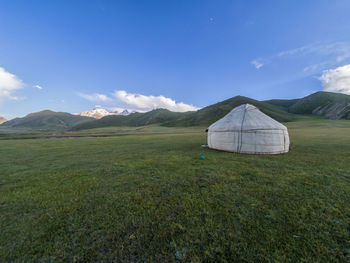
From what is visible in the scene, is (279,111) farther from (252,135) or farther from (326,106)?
(252,135)

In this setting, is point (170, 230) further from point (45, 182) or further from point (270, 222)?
point (45, 182)

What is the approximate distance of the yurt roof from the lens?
8.68 metres

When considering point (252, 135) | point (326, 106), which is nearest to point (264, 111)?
point (326, 106)

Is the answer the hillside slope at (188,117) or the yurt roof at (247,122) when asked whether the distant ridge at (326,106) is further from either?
the yurt roof at (247,122)

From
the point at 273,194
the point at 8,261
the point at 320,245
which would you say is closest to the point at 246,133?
the point at 273,194

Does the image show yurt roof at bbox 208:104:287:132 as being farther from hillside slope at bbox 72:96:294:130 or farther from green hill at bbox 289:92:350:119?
green hill at bbox 289:92:350:119

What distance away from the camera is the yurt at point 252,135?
333 inches

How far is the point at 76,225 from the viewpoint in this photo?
2.78 m

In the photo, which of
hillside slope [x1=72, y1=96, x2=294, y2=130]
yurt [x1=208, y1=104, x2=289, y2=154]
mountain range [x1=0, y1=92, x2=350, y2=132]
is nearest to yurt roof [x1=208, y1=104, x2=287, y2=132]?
yurt [x1=208, y1=104, x2=289, y2=154]

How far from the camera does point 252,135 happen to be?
8.59m

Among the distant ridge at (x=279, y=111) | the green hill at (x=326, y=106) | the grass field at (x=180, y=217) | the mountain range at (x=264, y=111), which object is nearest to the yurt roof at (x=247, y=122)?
the grass field at (x=180, y=217)

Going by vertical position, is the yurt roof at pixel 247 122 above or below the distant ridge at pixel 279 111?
below

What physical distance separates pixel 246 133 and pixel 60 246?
9642 millimetres

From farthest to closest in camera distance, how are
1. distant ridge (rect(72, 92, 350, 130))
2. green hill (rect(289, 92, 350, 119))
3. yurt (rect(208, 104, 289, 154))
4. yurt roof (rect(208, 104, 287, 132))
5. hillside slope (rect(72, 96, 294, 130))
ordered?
hillside slope (rect(72, 96, 294, 130)) < distant ridge (rect(72, 92, 350, 130)) < green hill (rect(289, 92, 350, 119)) < yurt roof (rect(208, 104, 287, 132)) < yurt (rect(208, 104, 289, 154))
